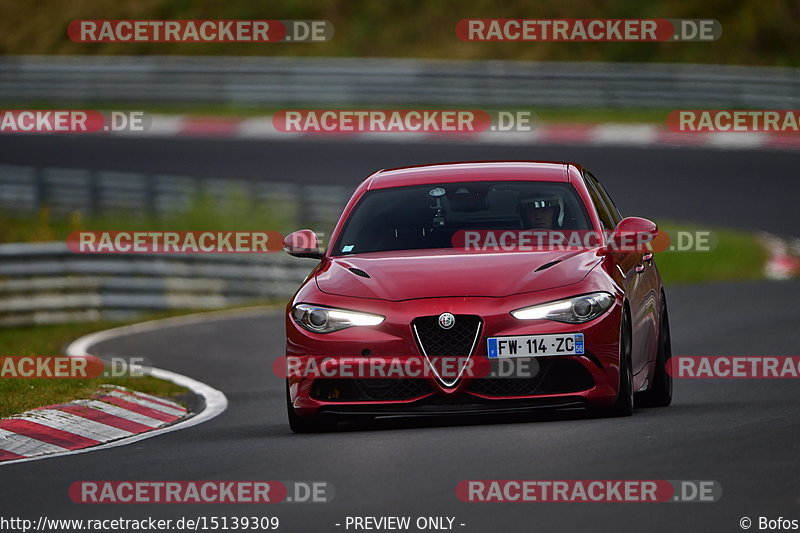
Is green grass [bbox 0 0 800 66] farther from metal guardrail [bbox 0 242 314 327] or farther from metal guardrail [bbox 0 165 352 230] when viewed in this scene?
metal guardrail [bbox 0 242 314 327]

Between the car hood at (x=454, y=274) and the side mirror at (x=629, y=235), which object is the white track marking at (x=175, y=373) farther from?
the side mirror at (x=629, y=235)

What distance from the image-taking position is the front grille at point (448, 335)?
9.37 meters

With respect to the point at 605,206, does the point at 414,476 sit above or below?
below

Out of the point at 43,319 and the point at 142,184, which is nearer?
the point at 43,319

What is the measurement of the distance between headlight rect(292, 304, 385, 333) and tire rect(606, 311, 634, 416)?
→ 1312 millimetres

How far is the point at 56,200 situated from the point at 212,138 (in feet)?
16.8

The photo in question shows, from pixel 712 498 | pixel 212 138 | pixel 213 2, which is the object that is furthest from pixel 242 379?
pixel 213 2

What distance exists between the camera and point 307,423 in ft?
32.8

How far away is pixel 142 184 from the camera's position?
2878 centimetres

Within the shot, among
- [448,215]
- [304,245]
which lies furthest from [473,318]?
[304,245]

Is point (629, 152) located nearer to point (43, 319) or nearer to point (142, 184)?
point (142, 184)

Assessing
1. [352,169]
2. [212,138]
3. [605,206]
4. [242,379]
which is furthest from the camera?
[212,138]

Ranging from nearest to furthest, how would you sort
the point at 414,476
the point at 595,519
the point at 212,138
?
the point at 595,519
the point at 414,476
the point at 212,138

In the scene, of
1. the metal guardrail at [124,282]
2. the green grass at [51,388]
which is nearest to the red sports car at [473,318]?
the green grass at [51,388]
